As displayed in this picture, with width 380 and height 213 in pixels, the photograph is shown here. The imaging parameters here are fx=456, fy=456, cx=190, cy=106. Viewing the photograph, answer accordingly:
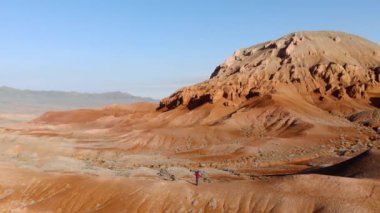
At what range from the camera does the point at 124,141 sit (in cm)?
5300

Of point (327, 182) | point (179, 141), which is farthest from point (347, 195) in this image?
point (179, 141)

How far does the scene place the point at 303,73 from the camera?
210ft

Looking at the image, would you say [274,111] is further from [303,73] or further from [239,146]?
[303,73]

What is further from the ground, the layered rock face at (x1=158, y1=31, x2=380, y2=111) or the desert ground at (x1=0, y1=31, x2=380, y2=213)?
the layered rock face at (x1=158, y1=31, x2=380, y2=111)

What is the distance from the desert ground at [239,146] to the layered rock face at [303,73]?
0.58 feet

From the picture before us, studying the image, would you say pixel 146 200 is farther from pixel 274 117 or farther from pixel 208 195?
pixel 274 117

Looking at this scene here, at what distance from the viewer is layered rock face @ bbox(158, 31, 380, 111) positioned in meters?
61.0

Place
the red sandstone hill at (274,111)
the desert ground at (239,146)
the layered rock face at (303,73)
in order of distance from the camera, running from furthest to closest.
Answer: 1. the layered rock face at (303,73)
2. the red sandstone hill at (274,111)
3. the desert ground at (239,146)

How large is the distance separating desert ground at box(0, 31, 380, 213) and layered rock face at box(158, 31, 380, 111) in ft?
0.58

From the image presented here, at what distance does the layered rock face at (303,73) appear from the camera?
6097 cm

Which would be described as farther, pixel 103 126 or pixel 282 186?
pixel 103 126

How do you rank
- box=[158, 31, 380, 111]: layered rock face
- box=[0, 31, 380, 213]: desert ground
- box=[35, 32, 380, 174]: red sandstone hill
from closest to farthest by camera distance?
box=[0, 31, 380, 213]: desert ground
box=[35, 32, 380, 174]: red sandstone hill
box=[158, 31, 380, 111]: layered rock face

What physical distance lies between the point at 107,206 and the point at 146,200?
2.03m

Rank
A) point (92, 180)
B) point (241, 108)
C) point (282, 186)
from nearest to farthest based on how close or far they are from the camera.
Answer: point (282, 186) < point (92, 180) < point (241, 108)
